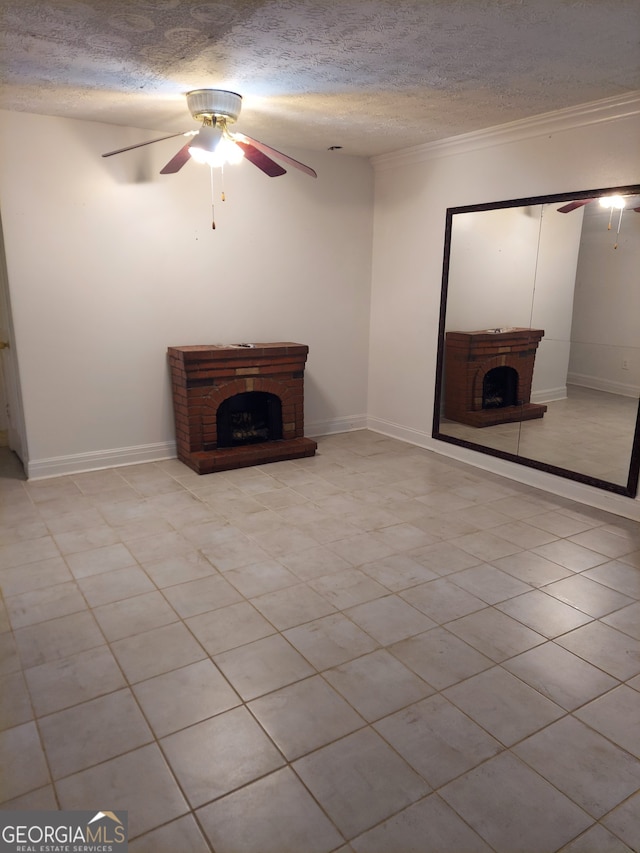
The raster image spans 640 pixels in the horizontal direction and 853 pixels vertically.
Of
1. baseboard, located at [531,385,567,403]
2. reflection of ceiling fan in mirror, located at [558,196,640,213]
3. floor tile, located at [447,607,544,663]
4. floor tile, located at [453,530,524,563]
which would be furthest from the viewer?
baseboard, located at [531,385,567,403]

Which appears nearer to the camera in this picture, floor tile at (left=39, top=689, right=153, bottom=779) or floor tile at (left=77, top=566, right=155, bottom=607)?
floor tile at (left=39, top=689, right=153, bottom=779)

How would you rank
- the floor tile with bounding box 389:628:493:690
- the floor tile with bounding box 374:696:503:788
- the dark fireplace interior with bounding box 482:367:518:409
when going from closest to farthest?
the floor tile with bounding box 374:696:503:788
the floor tile with bounding box 389:628:493:690
the dark fireplace interior with bounding box 482:367:518:409

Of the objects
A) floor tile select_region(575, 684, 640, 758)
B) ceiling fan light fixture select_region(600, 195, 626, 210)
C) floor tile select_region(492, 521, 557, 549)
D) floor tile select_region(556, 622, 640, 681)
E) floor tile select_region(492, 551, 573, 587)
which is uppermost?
ceiling fan light fixture select_region(600, 195, 626, 210)

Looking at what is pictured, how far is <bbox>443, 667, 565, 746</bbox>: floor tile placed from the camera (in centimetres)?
196

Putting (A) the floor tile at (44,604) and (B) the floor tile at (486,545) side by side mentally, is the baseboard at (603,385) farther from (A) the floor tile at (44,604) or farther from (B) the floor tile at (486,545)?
(A) the floor tile at (44,604)

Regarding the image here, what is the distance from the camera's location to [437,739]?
1.90 m

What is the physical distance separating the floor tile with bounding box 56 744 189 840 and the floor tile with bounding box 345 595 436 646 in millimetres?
1010

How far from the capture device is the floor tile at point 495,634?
→ 2.37 m

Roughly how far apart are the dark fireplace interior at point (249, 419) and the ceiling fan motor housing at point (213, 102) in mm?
2053

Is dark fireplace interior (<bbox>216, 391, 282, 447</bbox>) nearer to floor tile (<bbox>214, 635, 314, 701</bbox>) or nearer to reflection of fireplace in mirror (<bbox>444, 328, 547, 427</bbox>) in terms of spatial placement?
reflection of fireplace in mirror (<bbox>444, 328, 547, 427</bbox>)

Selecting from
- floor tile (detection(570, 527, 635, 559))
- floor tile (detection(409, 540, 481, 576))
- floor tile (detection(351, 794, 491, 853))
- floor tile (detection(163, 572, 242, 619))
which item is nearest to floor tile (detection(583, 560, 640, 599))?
floor tile (detection(570, 527, 635, 559))

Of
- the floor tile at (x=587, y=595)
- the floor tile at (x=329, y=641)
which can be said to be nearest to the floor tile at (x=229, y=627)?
the floor tile at (x=329, y=641)

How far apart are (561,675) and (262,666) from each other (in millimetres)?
1152

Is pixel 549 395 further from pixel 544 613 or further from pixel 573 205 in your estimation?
pixel 544 613
